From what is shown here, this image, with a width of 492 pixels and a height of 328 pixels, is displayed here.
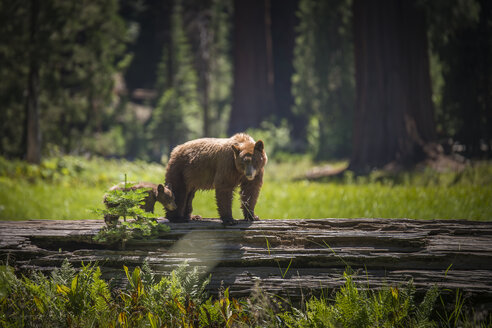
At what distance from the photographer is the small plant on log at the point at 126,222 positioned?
14.0 ft

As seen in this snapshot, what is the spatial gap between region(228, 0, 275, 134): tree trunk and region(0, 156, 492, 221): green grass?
10.1m

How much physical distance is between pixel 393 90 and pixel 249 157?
9.08 metres

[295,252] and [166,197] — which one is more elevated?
[166,197]

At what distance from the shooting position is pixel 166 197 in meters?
4.87

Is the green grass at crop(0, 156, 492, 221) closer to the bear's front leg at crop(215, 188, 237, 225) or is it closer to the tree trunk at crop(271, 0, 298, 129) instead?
the bear's front leg at crop(215, 188, 237, 225)

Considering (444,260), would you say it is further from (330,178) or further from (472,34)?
(472,34)

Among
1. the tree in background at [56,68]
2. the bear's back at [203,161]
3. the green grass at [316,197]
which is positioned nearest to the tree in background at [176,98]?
the tree in background at [56,68]

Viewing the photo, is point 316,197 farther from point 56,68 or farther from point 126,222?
point 56,68

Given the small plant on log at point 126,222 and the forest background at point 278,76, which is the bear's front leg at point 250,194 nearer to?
the small plant on log at point 126,222

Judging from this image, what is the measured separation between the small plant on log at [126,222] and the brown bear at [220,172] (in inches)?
25.0

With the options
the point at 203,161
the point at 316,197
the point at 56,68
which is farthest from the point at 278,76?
the point at 203,161

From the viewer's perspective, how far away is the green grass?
6539mm

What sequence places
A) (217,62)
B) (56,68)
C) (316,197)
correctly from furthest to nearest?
(217,62), (56,68), (316,197)

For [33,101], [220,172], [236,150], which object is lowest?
[220,172]
